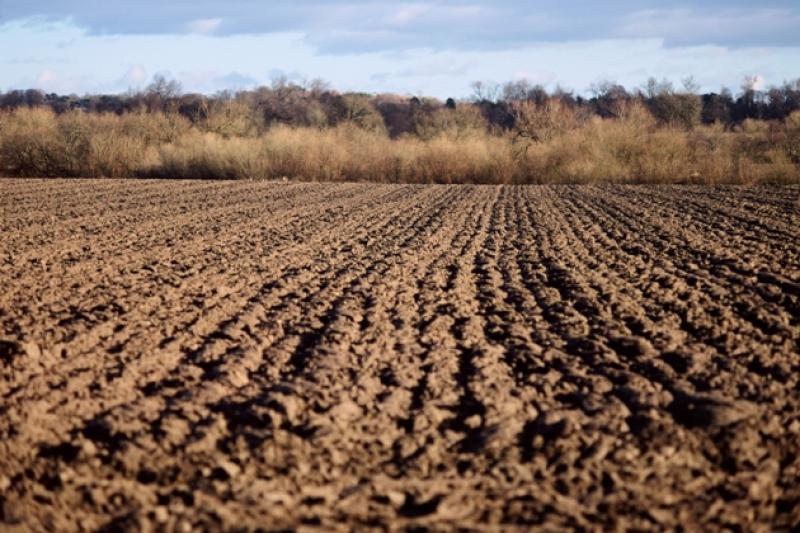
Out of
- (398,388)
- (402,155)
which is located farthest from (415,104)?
(398,388)

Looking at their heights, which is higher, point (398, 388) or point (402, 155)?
point (402, 155)

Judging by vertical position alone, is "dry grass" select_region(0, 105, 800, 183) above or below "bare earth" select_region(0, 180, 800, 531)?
above

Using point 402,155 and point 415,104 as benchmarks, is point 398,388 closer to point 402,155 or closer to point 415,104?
point 402,155

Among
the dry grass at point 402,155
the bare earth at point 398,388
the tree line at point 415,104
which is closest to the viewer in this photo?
the bare earth at point 398,388

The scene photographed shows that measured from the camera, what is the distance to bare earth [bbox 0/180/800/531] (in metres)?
3.78

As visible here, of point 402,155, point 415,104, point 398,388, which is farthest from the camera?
point 415,104

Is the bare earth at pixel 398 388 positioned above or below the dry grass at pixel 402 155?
below

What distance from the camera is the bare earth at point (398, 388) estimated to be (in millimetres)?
3779

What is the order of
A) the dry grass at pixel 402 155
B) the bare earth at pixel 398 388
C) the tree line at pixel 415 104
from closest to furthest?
the bare earth at pixel 398 388, the dry grass at pixel 402 155, the tree line at pixel 415 104

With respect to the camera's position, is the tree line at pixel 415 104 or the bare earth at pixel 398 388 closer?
the bare earth at pixel 398 388

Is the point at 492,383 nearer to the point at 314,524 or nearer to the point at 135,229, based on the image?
the point at 314,524

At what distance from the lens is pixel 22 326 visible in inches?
263

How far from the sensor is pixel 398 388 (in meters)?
5.30

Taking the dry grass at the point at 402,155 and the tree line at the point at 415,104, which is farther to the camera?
the tree line at the point at 415,104
